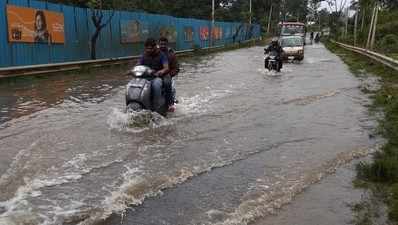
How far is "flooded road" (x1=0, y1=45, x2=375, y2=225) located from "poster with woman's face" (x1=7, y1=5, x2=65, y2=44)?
6698 mm

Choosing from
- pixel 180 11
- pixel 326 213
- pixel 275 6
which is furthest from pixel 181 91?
pixel 275 6

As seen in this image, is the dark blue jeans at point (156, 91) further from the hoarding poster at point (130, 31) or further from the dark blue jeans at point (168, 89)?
the hoarding poster at point (130, 31)

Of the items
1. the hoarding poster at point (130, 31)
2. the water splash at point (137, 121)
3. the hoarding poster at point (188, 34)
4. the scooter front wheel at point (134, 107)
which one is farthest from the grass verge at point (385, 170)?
the hoarding poster at point (188, 34)

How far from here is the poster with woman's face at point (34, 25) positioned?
19547mm

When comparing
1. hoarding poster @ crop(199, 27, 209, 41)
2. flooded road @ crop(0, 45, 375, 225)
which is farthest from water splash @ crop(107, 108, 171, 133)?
hoarding poster @ crop(199, 27, 209, 41)

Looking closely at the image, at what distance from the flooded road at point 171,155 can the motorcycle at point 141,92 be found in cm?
26

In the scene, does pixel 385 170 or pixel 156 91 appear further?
pixel 156 91

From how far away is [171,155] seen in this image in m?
7.22

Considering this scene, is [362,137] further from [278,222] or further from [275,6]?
[275,6]

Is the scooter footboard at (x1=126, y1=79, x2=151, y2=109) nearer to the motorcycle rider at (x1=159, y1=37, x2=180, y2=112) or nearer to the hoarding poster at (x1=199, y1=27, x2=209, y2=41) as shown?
the motorcycle rider at (x1=159, y1=37, x2=180, y2=112)

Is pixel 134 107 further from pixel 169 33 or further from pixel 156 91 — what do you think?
pixel 169 33

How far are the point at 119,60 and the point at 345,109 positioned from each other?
1703cm

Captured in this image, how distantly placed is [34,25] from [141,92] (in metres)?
13.4

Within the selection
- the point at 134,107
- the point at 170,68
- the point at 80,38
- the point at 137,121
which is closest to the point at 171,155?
the point at 137,121
